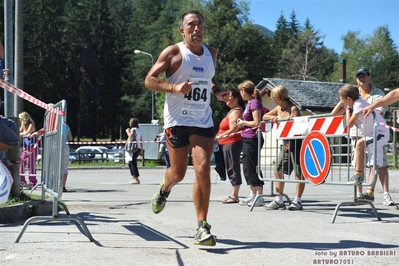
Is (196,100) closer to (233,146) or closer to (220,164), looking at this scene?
(233,146)

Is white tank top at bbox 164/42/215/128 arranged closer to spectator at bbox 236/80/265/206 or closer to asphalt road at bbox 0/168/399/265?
asphalt road at bbox 0/168/399/265

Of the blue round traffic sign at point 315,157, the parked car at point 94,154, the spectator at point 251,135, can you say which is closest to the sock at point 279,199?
the spectator at point 251,135

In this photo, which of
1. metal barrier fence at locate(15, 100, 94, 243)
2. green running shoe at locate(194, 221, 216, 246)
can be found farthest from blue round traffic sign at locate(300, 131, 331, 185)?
metal barrier fence at locate(15, 100, 94, 243)

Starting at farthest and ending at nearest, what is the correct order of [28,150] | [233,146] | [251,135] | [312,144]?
1. [28,150]
2. [233,146]
3. [251,135]
4. [312,144]

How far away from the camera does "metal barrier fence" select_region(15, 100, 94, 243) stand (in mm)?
6426

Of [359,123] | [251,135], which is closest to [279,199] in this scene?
[251,135]

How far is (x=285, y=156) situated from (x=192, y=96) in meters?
3.97

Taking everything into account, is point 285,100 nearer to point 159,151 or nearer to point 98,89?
point 159,151

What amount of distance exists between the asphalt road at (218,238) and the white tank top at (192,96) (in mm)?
1191

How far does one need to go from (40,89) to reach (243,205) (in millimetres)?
67652

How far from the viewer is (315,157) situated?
884cm

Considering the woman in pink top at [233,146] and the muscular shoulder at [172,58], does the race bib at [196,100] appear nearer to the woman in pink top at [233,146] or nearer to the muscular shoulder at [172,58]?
the muscular shoulder at [172,58]

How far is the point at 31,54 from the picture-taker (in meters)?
75.4

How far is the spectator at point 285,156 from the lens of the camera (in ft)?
32.1
